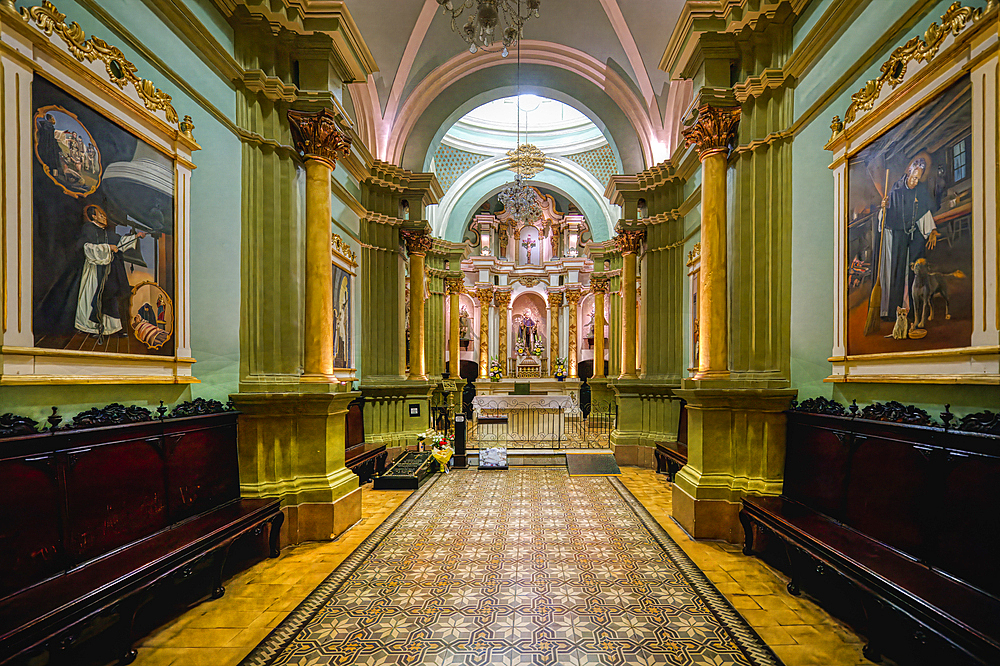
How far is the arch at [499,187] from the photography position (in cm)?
1752

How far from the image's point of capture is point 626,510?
631cm

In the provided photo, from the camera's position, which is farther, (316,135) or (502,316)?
(502,316)

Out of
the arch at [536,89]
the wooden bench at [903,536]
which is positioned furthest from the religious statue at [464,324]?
the wooden bench at [903,536]

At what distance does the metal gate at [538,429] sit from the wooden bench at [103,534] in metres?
7.15

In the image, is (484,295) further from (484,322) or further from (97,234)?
(97,234)

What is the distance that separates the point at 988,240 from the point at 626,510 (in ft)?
15.3

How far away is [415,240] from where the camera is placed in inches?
412

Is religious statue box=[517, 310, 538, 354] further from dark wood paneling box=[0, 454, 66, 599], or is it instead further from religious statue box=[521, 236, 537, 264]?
dark wood paneling box=[0, 454, 66, 599]

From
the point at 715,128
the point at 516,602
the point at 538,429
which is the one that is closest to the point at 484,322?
the point at 538,429

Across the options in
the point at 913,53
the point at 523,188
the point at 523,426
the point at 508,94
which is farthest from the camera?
the point at 523,188

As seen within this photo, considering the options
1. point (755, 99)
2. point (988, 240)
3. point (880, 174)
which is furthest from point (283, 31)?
point (988, 240)

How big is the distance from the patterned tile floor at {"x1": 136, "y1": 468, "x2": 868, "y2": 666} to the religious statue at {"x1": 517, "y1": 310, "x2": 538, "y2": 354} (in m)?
18.8

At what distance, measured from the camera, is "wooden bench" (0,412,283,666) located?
102 inches

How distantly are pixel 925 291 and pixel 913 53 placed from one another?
169 centimetres
